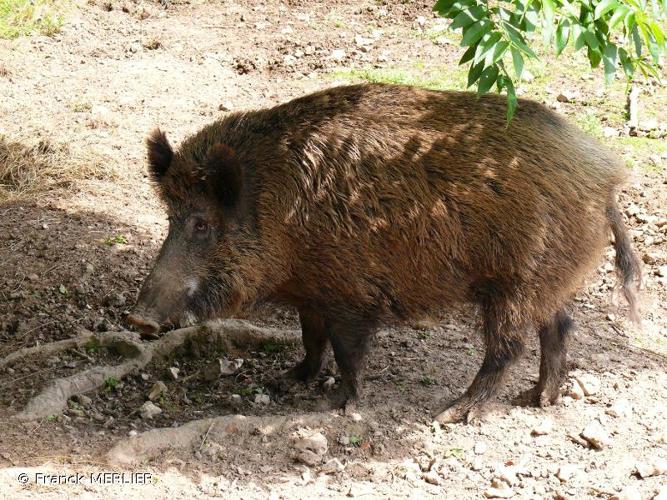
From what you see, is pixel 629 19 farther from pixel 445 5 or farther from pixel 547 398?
pixel 547 398

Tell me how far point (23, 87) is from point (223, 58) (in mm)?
2275

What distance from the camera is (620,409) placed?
5879 mm

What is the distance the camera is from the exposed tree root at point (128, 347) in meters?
5.61

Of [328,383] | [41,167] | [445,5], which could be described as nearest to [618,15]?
[445,5]

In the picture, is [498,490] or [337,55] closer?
[498,490]

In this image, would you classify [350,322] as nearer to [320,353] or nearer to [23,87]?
[320,353]

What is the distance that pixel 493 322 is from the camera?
5789mm

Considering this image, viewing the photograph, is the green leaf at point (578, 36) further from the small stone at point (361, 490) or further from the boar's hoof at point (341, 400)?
the boar's hoof at point (341, 400)

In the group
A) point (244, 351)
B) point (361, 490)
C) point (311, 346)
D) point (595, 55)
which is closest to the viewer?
point (595, 55)

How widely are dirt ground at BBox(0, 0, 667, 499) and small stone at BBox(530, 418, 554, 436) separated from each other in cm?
3

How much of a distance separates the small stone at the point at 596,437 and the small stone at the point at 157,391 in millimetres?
2687

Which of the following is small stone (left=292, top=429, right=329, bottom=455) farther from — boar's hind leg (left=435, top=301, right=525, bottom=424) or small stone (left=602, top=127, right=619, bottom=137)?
small stone (left=602, top=127, right=619, bottom=137)

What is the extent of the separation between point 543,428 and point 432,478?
95 cm

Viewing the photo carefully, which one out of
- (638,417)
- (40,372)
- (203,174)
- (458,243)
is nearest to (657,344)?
(638,417)
